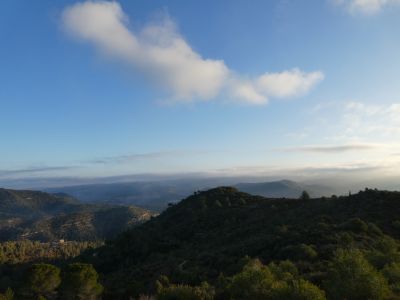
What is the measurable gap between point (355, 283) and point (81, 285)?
89.9 feet

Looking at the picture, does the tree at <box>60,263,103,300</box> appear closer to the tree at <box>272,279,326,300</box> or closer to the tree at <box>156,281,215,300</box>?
the tree at <box>156,281,215,300</box>

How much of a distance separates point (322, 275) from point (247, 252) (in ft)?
62.2

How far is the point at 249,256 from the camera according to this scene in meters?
42.9

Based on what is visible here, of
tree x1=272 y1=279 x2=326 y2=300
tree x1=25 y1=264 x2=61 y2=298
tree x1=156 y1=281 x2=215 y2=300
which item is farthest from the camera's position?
tree x1=25 y1=264 x2=61 y2=298

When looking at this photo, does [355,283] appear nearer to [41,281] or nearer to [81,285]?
[81,285]

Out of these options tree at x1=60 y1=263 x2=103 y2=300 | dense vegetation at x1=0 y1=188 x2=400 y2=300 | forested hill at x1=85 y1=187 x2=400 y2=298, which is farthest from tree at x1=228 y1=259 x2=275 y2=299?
tree at x1=60 y1=263 x2=103 y2=300

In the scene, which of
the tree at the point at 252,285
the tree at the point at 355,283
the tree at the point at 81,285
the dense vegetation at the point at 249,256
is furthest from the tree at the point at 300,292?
the tree at the point at 81,285

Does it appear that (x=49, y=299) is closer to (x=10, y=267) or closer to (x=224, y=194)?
(x=224, y=194)

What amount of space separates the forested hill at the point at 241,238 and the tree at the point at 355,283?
420cm

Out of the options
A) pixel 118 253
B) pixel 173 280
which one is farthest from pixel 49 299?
pixel 118 253

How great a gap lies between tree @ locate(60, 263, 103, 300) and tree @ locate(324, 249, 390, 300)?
24.5 m

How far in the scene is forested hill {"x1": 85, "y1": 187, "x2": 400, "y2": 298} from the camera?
38.2 meters

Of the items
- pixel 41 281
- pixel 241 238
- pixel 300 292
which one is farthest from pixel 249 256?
pixel 300 292

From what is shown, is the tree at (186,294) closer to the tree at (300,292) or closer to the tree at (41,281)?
the tree at (300,292)
